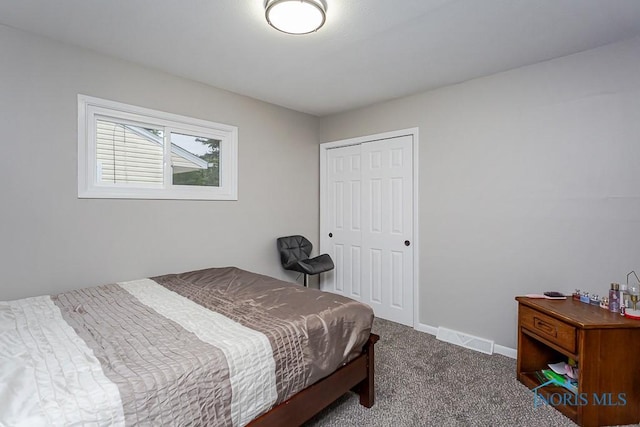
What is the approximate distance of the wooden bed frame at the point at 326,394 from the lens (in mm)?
1410

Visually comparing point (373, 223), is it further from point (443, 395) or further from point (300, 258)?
point (443, 395)

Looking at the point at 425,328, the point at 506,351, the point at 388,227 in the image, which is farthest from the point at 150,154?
the point at 506,351

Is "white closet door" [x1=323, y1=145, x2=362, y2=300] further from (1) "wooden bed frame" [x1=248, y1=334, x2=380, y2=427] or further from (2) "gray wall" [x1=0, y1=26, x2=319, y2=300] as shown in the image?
(1) "wooden bed frame" [x1=248, y1=334, x2=380, y2=427]

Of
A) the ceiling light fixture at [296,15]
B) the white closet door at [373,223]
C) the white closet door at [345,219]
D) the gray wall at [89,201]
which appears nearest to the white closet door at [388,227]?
the white closet door at [373,223]

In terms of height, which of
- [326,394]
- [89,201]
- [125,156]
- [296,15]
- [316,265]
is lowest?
[326,394]

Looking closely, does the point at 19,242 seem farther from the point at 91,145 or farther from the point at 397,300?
the point at 397,300

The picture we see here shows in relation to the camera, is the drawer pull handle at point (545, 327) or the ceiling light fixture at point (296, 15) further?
the drawer pull handle at point (545, 327)

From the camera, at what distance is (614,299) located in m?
1.99

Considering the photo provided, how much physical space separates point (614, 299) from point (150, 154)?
12.2 ft

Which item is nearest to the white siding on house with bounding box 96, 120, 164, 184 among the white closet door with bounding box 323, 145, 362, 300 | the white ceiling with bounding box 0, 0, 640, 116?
the white ceiling with bounding box 0, 0, 640, 116

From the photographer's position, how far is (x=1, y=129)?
6.61 ft

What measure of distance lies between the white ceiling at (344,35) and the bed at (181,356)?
1.80m

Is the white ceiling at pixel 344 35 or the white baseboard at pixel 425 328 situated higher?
the white ceiling at pixel 344 35

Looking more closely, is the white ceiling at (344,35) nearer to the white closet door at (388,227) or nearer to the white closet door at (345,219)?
the white closet door at (388,227)
